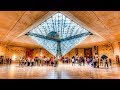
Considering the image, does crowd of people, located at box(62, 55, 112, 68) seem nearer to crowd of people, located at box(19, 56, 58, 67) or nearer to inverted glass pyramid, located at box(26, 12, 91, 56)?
crowd of people, located at box(19, 56, 58, 67)

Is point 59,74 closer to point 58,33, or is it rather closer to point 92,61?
point 92,61

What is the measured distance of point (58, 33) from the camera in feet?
94.0

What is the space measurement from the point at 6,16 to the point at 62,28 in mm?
16127

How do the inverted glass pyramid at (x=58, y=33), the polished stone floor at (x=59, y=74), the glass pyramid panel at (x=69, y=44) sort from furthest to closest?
the glass pyramid panel at (x=69, y=44) → the inverted glass pyramid at (x=58, y=33) → the polished stone floor at (x=59, y=74)

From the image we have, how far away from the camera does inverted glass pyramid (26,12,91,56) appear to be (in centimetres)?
2330

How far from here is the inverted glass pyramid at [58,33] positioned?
76.4 feet

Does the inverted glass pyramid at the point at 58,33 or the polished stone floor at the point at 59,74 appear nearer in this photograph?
the polished stone floor at the point at 59,74

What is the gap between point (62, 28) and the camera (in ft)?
86.1

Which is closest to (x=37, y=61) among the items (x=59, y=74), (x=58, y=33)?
(x=59, y=74)

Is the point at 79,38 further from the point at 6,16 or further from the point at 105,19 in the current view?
the point at 6,16

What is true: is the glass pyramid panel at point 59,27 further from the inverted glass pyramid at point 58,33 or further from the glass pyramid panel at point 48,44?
the glass pyramid panel at point 48,44

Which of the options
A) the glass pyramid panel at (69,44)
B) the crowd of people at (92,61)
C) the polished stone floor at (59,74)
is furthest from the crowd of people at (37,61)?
the glass pyramid panel at (69,44)

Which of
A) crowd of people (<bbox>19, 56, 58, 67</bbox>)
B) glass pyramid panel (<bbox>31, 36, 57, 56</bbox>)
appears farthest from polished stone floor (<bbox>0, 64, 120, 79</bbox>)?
glass pyramid panel (<bbox>31, 36, 57, 56</bbox>)
